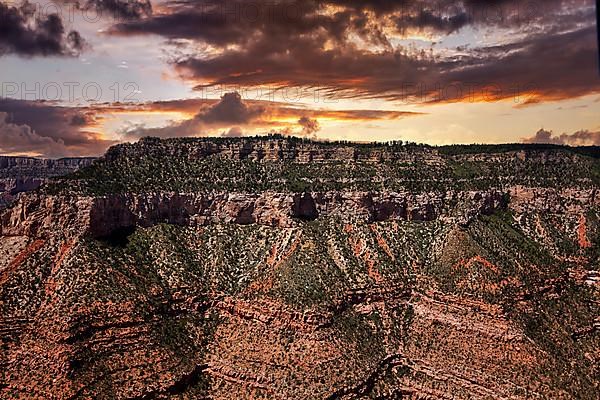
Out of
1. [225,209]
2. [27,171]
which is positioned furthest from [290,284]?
[27,171]

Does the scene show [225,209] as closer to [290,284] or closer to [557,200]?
[290,284]

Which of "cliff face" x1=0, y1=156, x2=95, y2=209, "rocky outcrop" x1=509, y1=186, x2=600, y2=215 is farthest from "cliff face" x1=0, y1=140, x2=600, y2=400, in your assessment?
"cliff face" x1=0, y1=156, x2=95, y2=209

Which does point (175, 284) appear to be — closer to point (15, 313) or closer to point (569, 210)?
point (15, 313)

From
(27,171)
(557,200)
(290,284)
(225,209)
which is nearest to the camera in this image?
(290,284)

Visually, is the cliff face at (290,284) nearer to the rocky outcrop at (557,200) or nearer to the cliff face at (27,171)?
the rocky outcrop at (557,200)

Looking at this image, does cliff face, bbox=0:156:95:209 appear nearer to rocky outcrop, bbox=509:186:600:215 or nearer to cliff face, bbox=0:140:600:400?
cliff face, bbox=0:140:600:400

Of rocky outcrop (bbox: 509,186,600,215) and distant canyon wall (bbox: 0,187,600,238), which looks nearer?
distant canyon wall (bbox: 0,187,600,238)

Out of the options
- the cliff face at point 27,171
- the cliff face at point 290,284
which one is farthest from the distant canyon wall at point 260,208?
the cliff face at point 27,171

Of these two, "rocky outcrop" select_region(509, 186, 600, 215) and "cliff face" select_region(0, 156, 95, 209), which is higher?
"cliff face" select_region(0, 156, 95, 209)
